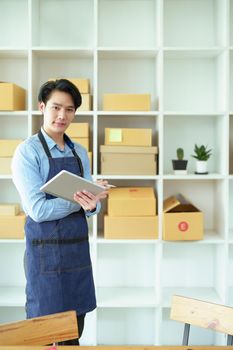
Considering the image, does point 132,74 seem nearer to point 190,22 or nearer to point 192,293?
point 190,22

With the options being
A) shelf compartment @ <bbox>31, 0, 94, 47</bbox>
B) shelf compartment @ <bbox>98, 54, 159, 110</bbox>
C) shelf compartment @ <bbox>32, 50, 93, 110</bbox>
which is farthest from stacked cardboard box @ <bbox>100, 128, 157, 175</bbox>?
shelf compartment @ <bbox>31, 0, 94, 47</bbox>

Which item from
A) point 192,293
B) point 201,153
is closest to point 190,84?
point 201,153

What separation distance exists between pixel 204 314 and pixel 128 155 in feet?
4.86

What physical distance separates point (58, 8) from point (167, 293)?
226cm

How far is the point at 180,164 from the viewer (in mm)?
3242

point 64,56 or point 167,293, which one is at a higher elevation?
point 64,56

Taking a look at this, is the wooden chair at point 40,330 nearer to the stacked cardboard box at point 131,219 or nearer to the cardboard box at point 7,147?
the stacked cardboard box at point 131,219

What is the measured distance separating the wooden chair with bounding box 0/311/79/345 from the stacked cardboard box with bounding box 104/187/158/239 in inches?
56.4

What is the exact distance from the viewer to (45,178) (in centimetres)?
218

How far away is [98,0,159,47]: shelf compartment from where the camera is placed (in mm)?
3451

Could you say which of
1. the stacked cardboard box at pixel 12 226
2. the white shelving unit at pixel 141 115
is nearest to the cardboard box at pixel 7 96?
the white shelving unit at pixel 141 115

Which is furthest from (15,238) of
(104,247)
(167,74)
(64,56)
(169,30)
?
(169,30)

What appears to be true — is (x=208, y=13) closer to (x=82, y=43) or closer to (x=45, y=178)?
(x=82, y=43)

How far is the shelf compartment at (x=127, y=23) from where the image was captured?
3.45 metres
